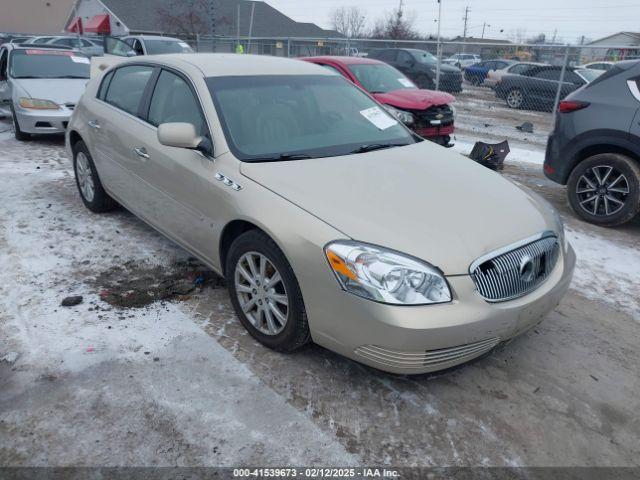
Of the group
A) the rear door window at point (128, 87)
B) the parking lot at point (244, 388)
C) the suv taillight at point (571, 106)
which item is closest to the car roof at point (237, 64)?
the rear door window at point (128, 87)

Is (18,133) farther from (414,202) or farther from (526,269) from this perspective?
(526,269)

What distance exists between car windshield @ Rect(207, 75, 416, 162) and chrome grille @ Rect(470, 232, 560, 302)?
1.26m

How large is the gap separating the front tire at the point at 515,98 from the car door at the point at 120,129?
14.1m

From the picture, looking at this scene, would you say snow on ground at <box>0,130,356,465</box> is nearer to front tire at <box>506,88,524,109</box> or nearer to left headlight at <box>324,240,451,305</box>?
left headlight at <box>324,240,451,305</box>

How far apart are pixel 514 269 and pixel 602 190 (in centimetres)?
346

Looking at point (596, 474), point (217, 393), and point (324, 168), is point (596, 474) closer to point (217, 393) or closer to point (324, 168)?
Answer: point (217, 393)

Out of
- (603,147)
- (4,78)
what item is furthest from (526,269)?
(4,78)

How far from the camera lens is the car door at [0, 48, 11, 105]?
8891mm

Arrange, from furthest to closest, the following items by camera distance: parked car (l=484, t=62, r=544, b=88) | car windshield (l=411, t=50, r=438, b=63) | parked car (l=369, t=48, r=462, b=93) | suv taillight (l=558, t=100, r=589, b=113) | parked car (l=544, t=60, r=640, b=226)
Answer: car windshield (l=411, t=50, r=438, b=63) < parked car (l=369, t=48, r=462, b=93) < parked car (l=484, t=62, r=544, b=88) < suv taillight (l=558, t=100, r=589, b=113) < parked car (l=544, t=60, r=640, b=226)

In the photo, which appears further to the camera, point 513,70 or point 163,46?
point 513,70

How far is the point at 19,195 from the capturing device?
560 cm

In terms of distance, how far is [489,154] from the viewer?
739cm

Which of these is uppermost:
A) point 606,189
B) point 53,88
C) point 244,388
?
point 53,88

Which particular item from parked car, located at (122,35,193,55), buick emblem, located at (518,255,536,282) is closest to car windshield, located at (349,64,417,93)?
buick emblem, located at (518,255,536,282)
